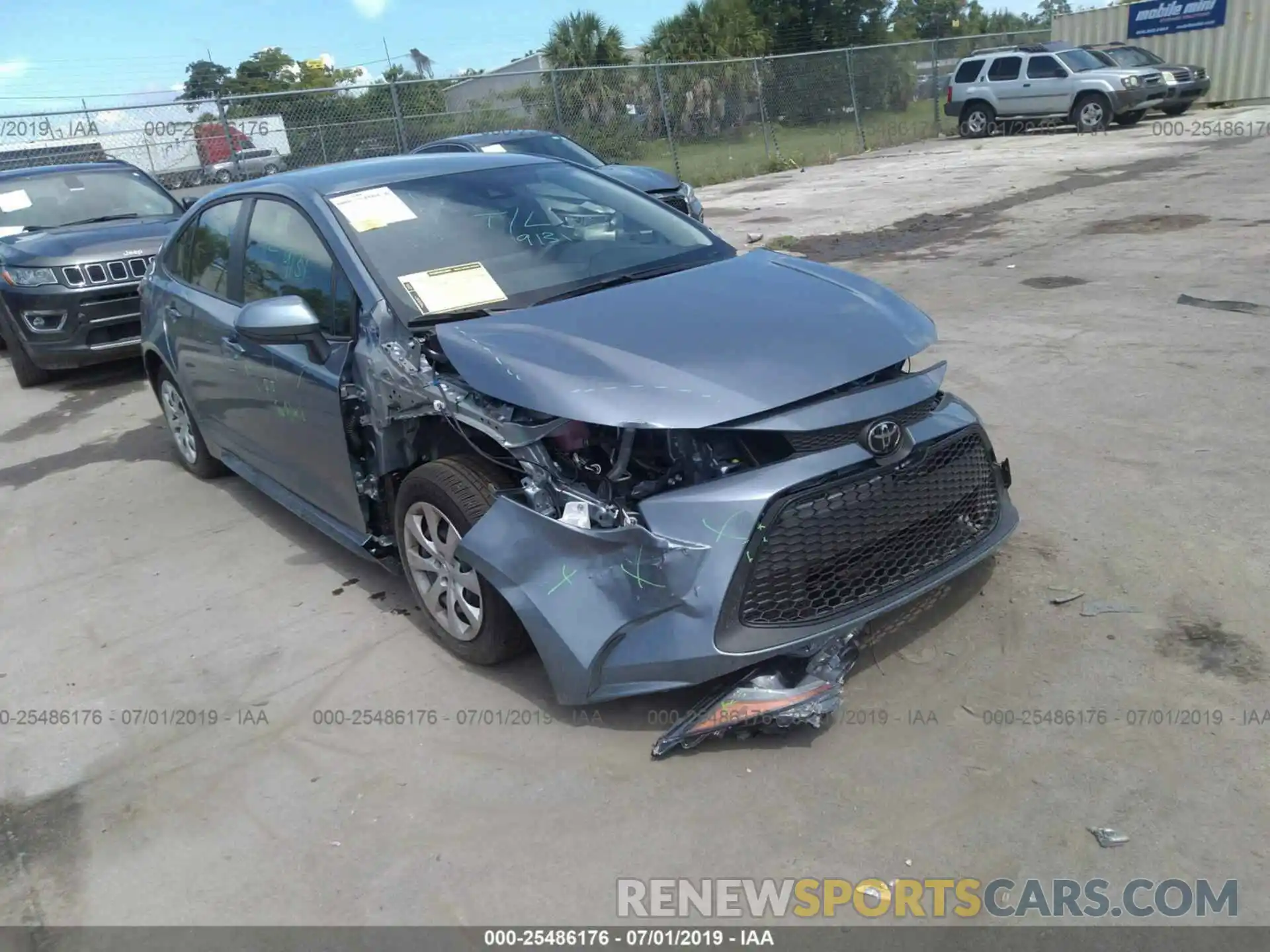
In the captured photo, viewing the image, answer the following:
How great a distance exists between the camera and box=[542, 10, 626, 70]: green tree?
115 ft

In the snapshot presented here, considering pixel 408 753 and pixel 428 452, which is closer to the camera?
pixel 408 753

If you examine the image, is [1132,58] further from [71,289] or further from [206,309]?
[206,309]

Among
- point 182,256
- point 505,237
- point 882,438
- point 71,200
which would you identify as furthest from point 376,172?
point 71,200

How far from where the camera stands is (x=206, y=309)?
5.17 meters

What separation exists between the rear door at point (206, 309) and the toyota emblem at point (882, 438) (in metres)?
3.13

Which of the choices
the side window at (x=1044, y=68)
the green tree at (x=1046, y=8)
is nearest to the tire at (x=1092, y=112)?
the side window at (x=1044, y=68)

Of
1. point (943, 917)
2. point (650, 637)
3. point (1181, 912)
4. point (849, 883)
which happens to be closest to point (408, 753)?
point (650, 637)

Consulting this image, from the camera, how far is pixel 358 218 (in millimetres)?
4195

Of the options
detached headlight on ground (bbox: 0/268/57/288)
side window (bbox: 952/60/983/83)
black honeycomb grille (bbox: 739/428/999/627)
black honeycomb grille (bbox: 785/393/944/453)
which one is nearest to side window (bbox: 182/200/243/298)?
black honeycomb grille (bbox: 785/393/944/453)

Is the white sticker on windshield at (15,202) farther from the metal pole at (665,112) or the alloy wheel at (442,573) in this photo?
the metal pole at (665,112)

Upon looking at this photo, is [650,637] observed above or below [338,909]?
above

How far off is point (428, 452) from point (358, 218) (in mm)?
1055

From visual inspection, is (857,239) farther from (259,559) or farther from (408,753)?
(408,753)

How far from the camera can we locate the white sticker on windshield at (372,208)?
165 inches
